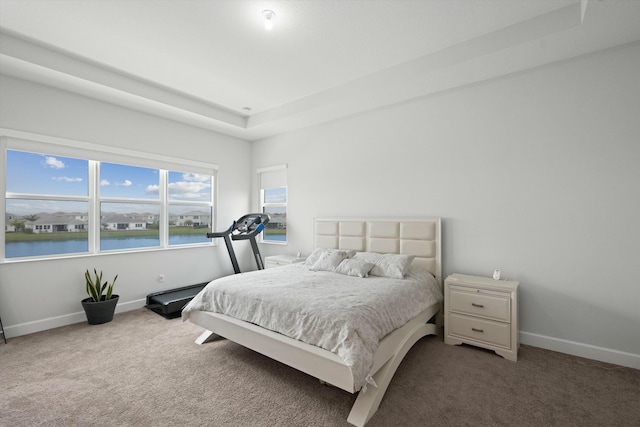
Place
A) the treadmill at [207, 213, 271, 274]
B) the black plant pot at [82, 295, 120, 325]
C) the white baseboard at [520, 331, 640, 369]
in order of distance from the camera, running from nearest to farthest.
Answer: the white baseboard at [520, 331, 640, 369] → the black plant pot at [82, 295, 120, 325] → the treadmill at [207, 213, 271, 274]

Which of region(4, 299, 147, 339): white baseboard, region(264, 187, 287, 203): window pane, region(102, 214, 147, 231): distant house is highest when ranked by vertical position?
region(264, 187, 287, 203): window pane

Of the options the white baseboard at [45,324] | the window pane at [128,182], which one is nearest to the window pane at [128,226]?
the window pane at [128,182]

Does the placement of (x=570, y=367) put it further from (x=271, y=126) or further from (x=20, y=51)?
(x=20, y=51)

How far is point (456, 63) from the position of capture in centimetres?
292

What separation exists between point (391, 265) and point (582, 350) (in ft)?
6.25

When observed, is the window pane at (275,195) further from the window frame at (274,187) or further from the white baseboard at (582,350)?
the white baseboard at (582,350)

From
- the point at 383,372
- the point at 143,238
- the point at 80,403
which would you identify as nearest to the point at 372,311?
the point at 383,372

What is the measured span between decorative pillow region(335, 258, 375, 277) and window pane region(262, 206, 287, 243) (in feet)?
6.93

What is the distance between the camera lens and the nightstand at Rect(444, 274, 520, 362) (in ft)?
Answer: 8.97

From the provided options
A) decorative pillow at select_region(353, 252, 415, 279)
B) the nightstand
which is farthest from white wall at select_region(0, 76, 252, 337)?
the nightstand

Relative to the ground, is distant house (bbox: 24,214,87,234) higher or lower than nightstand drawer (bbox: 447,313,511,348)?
higher

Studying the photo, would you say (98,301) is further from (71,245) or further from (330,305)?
(330,305)

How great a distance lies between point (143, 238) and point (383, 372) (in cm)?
409

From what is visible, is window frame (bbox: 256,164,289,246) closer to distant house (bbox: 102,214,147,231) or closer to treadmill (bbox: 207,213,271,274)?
treadmill (bbox: 207,213,271,274)
